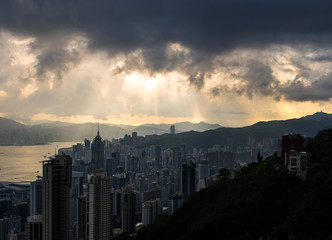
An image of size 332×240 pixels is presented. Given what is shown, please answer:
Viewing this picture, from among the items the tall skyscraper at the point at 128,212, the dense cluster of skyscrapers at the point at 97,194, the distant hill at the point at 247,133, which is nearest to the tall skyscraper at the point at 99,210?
the dense cluster of skyscrapers at the point at 97,194

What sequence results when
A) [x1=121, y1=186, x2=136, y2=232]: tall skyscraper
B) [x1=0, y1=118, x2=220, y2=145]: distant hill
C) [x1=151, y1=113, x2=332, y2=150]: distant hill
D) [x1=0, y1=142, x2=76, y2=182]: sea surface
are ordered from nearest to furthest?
[x1=121, y1=186, x2=136, y2=232]: tall skyscraper → [x1=0, y1=142, x2=76, y2=182]: sea surface → [x1=0, y1=118, x2=220, y2=145]: distant hill → [x1=151, y1=113, x2=332, y2=150]: distant hill

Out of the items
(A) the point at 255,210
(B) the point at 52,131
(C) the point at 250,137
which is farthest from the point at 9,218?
(C) the point at 250,137

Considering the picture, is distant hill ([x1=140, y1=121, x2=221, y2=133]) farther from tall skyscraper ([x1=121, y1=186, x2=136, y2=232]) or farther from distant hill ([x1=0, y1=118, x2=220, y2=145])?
tall skyscraper ([x1=121, y1=186, x2=136, y2=232])

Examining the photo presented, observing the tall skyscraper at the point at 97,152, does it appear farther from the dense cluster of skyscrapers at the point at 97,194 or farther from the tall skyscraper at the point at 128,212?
the tall skyscraper at the point at 128,212

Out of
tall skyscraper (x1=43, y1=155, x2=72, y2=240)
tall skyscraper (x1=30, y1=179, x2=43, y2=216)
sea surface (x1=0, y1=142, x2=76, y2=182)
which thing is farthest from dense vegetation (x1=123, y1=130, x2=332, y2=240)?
sea surface (x1=0, y1=142, x2=76, y2=182)

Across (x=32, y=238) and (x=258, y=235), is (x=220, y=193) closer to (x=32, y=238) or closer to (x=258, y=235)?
(x=258, y=235)

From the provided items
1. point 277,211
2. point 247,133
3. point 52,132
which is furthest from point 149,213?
point 247,133

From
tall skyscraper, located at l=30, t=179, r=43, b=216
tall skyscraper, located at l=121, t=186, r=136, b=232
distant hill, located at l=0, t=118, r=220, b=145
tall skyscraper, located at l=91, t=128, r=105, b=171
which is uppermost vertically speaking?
distant hill, located at l=0, t=118, r=220, b=145
